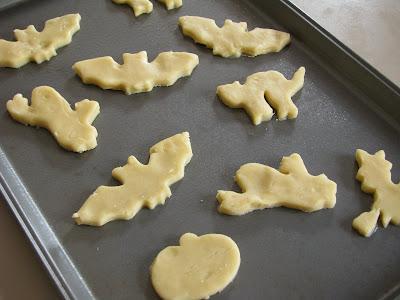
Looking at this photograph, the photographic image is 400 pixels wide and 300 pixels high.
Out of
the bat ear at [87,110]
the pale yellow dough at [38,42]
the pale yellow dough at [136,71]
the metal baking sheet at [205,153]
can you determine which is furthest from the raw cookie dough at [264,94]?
the pale yellow dough at [38,42]

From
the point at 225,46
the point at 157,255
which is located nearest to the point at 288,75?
the point at 225,46

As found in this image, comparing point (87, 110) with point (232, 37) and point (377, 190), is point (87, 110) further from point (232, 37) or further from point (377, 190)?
point (377, 190)

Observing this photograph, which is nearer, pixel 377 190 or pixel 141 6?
pixel 377 190

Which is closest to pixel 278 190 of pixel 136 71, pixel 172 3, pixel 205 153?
pixel 205 153

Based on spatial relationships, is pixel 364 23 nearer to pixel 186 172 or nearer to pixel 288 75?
pixel 288 75

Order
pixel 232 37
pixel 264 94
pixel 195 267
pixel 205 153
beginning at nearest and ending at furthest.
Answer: pixel 195 267
pixel 205 153
pixel 264 94
pixel 232 37


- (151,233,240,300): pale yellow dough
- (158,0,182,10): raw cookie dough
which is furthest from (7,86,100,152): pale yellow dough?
(158,0,182,10): raw cookie dough
